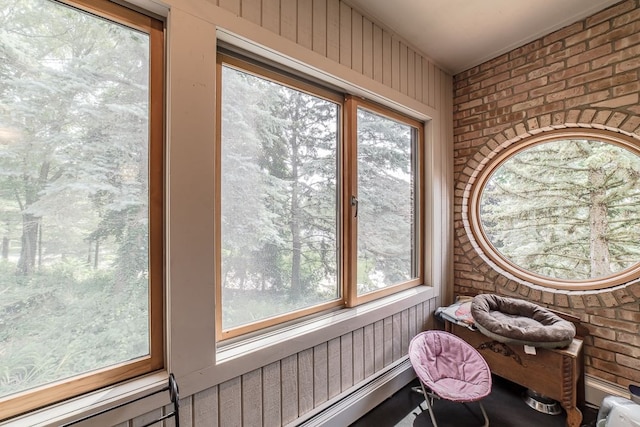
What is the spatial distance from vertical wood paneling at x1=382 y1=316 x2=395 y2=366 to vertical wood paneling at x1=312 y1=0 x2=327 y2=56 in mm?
1767

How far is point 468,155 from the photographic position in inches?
93.7

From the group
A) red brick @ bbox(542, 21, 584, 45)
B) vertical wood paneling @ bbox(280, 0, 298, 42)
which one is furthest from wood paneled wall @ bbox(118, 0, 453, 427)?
red brick @ bbox(542, 21, 584, 45)

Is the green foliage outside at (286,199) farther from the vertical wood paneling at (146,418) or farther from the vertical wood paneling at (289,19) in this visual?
the vertical wood paneling at (146,418)

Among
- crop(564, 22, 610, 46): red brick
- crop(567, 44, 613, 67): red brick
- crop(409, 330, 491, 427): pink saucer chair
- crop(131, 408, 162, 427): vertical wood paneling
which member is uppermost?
crop(564, 22, 610, 46): red brick

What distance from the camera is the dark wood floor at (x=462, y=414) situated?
1599mm

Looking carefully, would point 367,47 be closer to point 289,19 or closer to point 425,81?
point 289,19

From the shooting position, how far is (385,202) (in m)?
1.99

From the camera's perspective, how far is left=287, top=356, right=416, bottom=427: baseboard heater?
1429 millimetres

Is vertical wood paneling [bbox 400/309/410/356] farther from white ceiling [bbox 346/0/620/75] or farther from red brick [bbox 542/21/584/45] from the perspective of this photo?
red brick [bbox 542/21/584/45]

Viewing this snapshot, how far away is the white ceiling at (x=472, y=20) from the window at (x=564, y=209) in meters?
0.78

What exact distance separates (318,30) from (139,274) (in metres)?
1.50

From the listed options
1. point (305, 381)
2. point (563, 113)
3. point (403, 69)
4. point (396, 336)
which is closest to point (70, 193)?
point (305, 381)

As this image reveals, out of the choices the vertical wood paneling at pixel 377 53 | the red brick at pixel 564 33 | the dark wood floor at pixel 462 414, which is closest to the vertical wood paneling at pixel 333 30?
the vertical wood paneling at pixel 377 53

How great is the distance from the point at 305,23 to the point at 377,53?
24.4 inches
